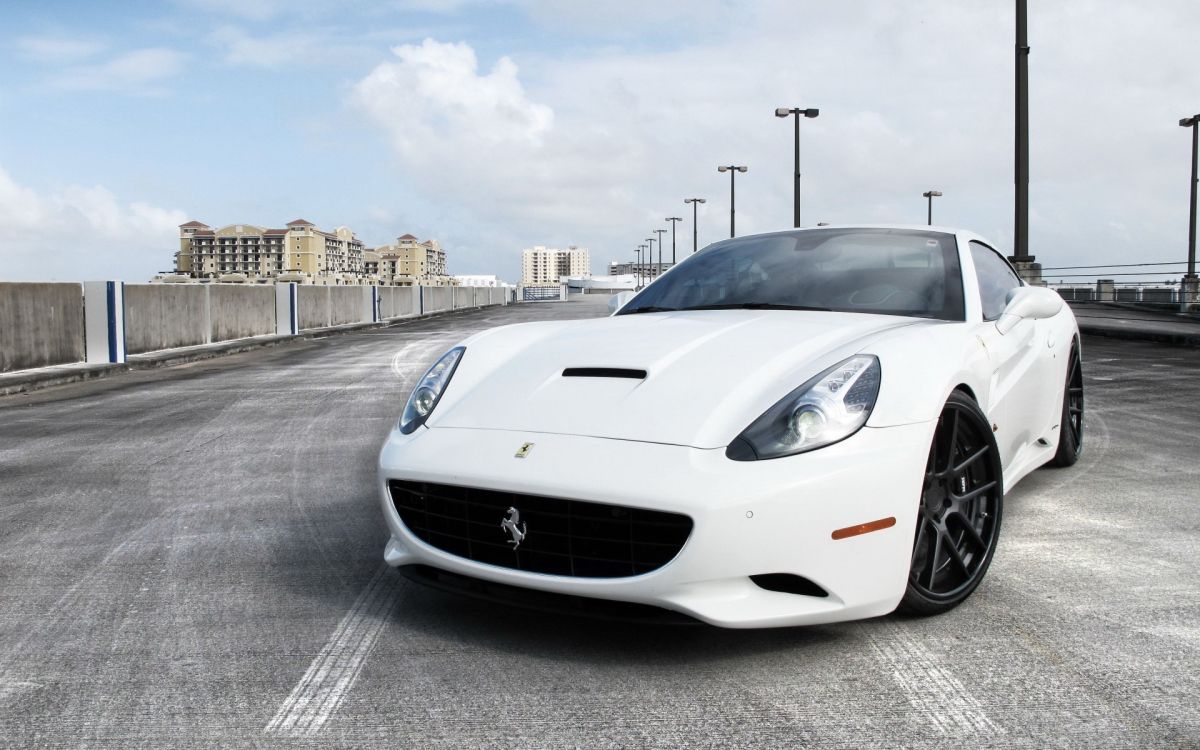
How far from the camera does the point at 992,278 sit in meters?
4.68

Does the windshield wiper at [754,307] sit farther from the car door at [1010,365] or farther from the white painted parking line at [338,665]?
the white painted parking line at [338,665]

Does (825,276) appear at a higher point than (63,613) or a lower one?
higher

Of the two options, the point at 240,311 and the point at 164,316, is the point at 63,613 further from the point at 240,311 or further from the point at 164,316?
the point at 240,311

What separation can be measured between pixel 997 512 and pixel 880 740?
4.37ft

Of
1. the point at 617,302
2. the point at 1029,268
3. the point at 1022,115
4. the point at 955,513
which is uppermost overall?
the point at 1022,115

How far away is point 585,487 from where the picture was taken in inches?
113

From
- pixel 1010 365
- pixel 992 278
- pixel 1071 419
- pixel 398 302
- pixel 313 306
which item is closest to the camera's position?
pixel 1010 365

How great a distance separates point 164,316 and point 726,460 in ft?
57.7

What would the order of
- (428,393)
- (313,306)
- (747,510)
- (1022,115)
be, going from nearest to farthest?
1. (747,510)
2. (428,393)
3. (1022,115)
4. (313,306)

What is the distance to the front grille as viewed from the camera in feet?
9.40

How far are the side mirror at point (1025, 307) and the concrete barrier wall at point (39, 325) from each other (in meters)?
13.1

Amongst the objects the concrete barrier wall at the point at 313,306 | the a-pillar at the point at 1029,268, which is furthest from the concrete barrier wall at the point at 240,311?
the a-pillar at the point at 1029,268

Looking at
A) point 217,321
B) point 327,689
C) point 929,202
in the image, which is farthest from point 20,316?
point 929,202

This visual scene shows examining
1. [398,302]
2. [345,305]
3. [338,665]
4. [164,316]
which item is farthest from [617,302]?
[398,302]
